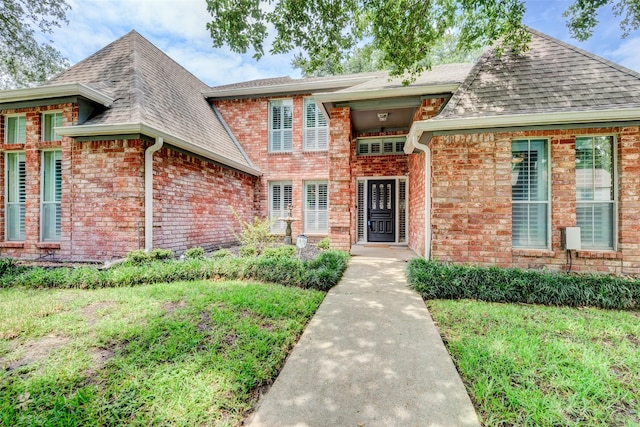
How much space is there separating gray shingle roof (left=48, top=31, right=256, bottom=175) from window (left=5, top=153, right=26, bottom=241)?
2.27m

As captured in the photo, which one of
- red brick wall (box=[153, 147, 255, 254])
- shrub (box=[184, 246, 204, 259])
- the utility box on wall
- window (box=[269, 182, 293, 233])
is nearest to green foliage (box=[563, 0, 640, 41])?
the utility box on wall

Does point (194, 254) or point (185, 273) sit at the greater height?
point (194, 254)

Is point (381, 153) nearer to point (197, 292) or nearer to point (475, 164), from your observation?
point (475, 164)

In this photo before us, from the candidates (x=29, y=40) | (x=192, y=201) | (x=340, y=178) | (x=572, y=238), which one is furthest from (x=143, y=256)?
(x=29, y=40)

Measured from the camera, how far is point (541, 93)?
202 inches

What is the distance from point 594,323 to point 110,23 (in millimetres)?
13321

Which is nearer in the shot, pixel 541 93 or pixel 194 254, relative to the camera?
pixel 541 93

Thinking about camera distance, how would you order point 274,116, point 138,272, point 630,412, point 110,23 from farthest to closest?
point 274,116 < point 110,23 < point 138,272 < point 630,412

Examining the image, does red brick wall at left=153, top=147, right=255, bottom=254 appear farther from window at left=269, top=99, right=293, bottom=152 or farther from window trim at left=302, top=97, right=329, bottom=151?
window trim at left=302, top=97, right=329, bottom=151

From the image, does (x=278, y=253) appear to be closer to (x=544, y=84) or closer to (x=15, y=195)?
(x=15, y=195)

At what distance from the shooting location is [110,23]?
8.37m

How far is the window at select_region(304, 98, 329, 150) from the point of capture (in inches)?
396

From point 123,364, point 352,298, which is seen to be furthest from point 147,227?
point 352,298

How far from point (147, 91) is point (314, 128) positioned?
535 cm
